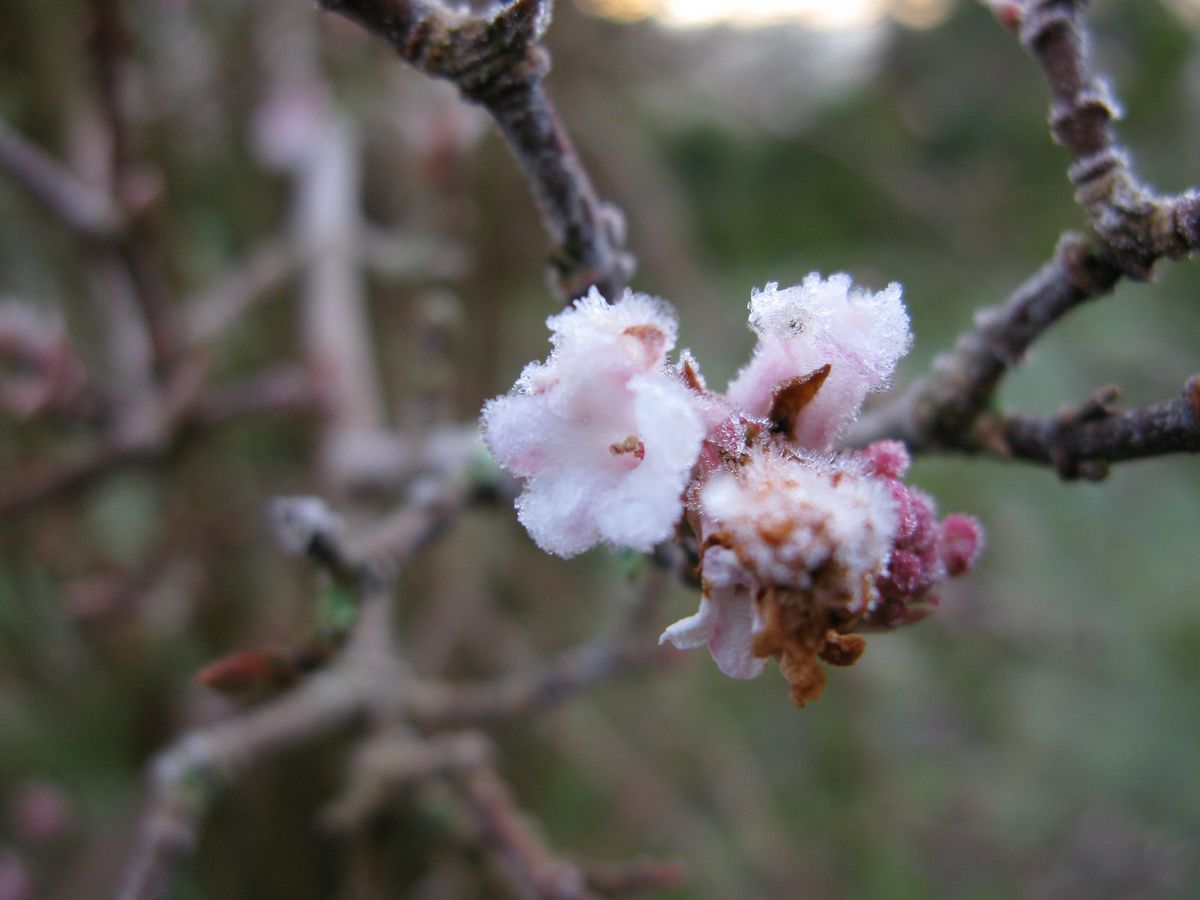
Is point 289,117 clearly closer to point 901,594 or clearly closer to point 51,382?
point 51,382

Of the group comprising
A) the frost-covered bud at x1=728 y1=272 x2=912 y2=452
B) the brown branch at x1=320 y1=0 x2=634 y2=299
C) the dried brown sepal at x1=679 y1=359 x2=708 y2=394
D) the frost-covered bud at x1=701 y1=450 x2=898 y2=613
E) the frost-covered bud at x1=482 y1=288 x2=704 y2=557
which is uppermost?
the brown branch at x1=320 y1=0 x2=634 y2=299

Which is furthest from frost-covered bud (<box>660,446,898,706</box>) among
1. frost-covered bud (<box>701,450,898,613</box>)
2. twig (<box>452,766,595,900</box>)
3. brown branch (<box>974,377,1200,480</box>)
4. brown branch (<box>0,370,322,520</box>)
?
brown branch (<box>0,370,322,520</box>)

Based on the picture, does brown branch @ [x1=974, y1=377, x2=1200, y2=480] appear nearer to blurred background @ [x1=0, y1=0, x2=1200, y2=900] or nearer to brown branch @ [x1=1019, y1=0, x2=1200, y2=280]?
brown branch @ [x1=1019, y1=0, x2=1200, y2=280]

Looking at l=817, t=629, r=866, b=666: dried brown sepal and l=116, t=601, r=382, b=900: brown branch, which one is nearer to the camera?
l=817, t=629, r=866, b=666: dried brown sepal

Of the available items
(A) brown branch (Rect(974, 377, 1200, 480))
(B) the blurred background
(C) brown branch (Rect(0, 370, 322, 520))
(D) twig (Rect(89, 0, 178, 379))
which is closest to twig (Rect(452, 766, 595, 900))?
(B) the blurred background

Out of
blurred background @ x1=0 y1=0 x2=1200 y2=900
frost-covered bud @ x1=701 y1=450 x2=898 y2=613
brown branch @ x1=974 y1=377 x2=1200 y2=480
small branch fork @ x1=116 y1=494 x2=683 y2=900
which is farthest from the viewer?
blurred background @ x1=0 y1=0 x2=1200 y2=900

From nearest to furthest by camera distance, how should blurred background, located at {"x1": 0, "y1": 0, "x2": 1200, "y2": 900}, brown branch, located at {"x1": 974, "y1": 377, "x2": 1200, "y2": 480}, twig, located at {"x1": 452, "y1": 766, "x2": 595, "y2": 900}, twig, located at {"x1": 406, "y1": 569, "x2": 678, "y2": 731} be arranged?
brown branch, located at {"x1": 974, "y1": 377, "x2": 1200, "y2": 480} → twig, located at {"x1": 452, "y1": 766, "x2": 595, "y2": 900} → twig, located at {"x1": 406, "y1": 569, "x2": 678, "y2": 731} → blurred background, located at {"x1": 0, "y1": 0, "x2": 1200, "y2": 900}

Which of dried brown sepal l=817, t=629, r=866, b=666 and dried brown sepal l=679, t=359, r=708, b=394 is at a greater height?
dried brown sepal l=679, t=359, r=708, b=394

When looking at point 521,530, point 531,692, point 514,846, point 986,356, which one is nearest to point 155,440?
point 521,530
